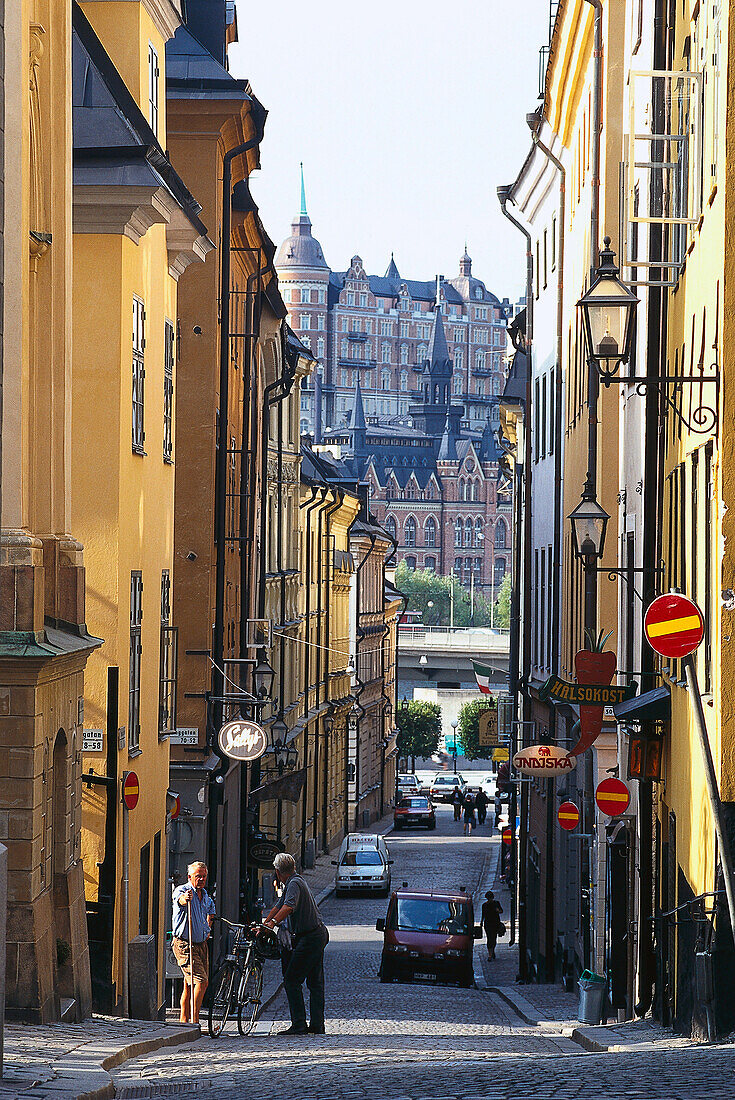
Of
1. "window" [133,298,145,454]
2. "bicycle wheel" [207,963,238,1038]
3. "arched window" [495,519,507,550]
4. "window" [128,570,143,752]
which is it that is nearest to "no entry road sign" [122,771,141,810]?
"window" [128,570,143,752]

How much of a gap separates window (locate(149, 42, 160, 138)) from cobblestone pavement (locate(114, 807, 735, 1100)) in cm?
1022

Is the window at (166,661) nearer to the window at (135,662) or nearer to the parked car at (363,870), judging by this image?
the window at (135,662)

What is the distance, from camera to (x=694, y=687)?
8688 mm

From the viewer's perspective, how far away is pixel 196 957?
48.7 feet

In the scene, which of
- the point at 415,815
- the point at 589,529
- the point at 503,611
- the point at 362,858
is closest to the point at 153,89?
the point at 589,529

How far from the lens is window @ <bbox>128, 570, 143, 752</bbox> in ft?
60.6

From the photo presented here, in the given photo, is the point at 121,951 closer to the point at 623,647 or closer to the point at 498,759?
the point at 623,647

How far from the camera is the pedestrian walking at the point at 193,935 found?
48.0 ft

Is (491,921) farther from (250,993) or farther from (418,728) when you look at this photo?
(418,728)

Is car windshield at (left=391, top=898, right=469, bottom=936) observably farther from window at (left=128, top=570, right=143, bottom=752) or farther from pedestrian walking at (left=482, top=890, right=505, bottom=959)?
window at (left=128, top=570, right=143, bottom=752)

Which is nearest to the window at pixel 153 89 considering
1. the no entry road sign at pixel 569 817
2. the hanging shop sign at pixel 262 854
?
the no entry road sign at pixel 569 817

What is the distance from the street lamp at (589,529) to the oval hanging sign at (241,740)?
5492 mm

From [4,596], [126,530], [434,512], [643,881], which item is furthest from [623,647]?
[434,512]

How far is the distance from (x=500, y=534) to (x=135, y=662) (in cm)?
16904
